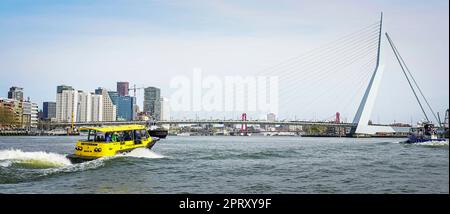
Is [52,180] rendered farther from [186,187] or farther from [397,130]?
[397,130]

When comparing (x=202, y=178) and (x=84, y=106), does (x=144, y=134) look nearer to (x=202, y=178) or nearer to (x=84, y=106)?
(x=202, y=178)

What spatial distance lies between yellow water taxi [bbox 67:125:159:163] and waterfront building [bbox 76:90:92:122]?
15560 cm

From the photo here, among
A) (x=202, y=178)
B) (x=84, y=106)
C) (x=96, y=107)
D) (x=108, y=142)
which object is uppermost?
(x=84, y=106)

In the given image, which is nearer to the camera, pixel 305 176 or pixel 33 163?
pixel 305 176

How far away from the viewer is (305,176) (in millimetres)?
15633

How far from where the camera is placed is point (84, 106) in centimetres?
17512

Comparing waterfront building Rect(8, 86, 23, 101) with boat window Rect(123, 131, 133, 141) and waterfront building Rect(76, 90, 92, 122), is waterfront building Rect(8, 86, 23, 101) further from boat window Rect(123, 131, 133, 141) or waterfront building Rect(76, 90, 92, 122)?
boat window Rect(123, 131, 133, 141)

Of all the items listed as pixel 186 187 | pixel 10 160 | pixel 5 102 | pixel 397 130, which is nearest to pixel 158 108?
pixel 5 102

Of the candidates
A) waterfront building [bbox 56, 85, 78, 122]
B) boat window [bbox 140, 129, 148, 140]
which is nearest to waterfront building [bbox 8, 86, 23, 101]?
waterfront building [bbox 56, 85, 78, 122]

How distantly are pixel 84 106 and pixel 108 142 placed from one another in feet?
529

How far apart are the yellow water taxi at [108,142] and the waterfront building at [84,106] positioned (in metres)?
156

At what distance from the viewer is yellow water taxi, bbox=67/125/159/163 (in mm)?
21016

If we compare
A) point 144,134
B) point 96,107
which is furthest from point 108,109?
point 144,134
